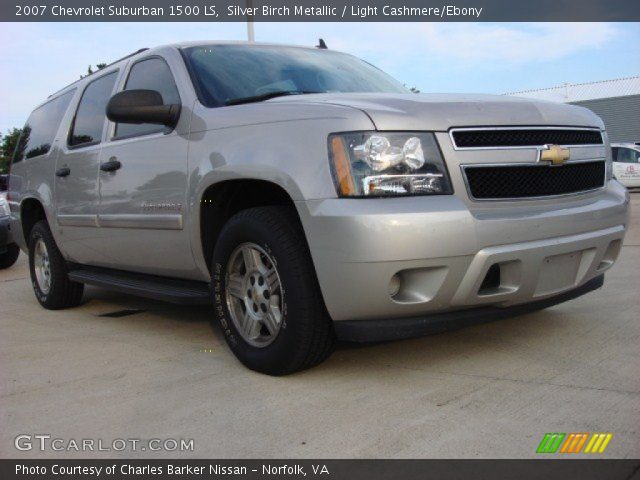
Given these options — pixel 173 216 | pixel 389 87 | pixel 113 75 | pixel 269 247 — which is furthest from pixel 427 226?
pixel 113 75

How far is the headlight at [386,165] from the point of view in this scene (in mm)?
2992

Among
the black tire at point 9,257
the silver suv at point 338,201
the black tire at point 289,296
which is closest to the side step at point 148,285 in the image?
the silver suv at point 338,201

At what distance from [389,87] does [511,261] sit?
6.34 feet

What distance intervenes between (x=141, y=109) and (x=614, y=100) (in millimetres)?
29015

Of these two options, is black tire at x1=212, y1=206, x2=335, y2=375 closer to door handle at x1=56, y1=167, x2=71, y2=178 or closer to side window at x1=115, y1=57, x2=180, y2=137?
side window at x1=115, y1=57, x2=180, y2=137

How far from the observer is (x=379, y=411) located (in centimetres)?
288

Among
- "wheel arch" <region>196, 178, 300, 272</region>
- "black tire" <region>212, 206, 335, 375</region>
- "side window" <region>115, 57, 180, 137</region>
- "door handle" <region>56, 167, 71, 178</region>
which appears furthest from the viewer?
"door handle" <region>56, 167, 71, 178</region>

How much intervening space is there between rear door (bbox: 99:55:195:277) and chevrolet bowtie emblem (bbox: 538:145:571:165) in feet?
6.22

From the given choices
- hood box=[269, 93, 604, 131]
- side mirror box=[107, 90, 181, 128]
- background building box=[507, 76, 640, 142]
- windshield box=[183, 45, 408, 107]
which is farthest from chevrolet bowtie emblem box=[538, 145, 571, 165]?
background building box=[507, 76, 640, 142]

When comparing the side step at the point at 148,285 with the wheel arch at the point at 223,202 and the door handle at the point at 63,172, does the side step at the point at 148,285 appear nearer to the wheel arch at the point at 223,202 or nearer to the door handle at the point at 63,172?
the wheel arch at the point at 223,202

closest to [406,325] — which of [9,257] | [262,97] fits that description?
[262,97]

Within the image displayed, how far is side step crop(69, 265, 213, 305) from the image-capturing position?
3979 mm

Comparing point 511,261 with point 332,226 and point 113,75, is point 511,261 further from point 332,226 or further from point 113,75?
point 113,75
